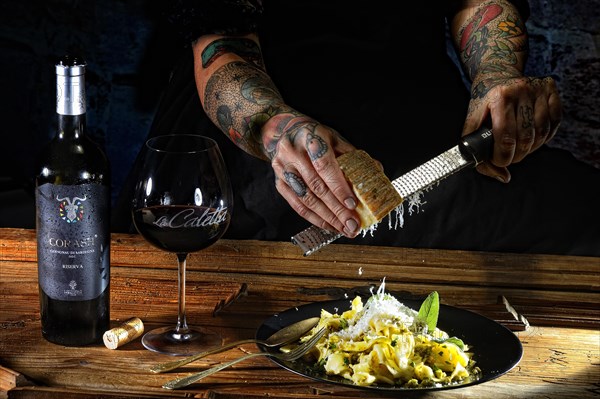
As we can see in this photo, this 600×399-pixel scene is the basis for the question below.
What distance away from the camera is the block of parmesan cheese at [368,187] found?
1.41 m

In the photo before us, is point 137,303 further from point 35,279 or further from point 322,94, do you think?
point 322,94

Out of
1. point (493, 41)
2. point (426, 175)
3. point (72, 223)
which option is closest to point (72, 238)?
point (72, 223)

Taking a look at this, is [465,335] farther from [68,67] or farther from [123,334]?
[68,67]

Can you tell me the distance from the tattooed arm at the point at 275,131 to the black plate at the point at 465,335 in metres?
0.15

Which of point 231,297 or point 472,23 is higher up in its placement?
point 472,23

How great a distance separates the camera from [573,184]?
8.29 ft

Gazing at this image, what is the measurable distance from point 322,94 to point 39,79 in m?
1.54

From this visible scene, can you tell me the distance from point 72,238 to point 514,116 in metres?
0.88

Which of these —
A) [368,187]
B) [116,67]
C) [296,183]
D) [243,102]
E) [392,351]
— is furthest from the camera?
[116,67]

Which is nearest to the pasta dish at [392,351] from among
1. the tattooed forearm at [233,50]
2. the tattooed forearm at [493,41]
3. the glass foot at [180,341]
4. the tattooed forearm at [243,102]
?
the glass foot at [180,341]

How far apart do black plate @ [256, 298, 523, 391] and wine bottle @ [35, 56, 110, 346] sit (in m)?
0.25

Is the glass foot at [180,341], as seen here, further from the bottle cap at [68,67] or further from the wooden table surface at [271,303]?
the bottle cap at [68,67]

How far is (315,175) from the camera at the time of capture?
1.54 metres

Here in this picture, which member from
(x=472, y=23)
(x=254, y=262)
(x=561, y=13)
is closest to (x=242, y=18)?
(x=472, y=23)
